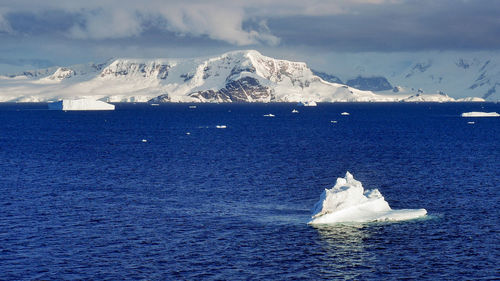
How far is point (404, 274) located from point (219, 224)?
951 inches

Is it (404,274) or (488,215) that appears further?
(488,215)

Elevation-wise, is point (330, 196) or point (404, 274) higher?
point (330, 196)

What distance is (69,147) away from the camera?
16775 cm

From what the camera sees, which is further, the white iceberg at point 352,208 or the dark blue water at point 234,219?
the white iceberg at point 352,208

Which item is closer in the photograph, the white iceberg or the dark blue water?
the dark blue water

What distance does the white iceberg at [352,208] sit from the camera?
7406cm

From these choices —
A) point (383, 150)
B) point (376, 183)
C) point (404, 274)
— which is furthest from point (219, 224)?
point (383, 150)

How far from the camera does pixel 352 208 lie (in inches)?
2982

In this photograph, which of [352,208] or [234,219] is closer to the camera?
[352,208]

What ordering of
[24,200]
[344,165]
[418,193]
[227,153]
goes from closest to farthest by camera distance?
[24,200] → [418,193] → [344,165] → [227,153]

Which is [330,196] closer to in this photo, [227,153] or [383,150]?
[227,153]

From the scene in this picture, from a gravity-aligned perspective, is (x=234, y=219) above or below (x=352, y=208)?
below

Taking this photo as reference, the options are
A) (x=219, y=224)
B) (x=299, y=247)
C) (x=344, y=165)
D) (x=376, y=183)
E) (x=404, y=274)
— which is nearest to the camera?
(x=404, y=274)

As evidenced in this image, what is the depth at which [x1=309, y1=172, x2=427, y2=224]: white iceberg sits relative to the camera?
74.1 meters
